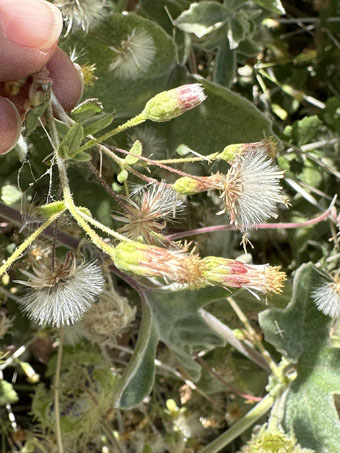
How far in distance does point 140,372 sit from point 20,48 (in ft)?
1.88

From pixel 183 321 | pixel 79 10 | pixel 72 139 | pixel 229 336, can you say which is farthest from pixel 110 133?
pixel 229 336

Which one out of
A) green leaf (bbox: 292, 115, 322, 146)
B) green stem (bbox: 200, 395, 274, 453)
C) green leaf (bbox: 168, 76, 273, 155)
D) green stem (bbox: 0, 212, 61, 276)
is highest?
green stem (bbox: 0, 212, 61, 276)

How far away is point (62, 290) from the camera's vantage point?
0.90 meters

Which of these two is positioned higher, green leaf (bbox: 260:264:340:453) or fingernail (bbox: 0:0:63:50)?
fingernail (bbox: 0:0:63:50)

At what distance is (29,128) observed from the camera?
2.78 ft

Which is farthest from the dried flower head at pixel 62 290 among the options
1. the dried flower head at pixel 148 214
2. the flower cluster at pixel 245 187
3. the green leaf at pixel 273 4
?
the green leaf at pixel 273 4

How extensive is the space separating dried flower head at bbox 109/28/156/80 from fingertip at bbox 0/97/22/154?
321 mm

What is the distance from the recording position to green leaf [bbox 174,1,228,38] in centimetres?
115

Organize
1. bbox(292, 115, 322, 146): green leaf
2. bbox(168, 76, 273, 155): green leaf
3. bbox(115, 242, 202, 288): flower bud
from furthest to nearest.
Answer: bbox(292, 115, 322, 146): green leaf
bbox(168, 76, 273, 155): green leaf
bbox(115, 242, 202, 288): flower bud

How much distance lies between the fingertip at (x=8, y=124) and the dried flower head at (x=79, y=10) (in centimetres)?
21

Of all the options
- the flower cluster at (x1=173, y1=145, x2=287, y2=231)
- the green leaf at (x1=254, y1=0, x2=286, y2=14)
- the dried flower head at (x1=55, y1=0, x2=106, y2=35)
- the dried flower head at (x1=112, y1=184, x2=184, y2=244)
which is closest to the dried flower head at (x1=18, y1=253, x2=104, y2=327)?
the dried flower head at (x1=112, y1=184, x2=184, y2=244)

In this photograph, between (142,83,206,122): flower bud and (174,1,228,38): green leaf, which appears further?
(174,1,228,38): green leaf

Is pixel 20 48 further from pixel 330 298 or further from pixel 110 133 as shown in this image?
pixel 330 298

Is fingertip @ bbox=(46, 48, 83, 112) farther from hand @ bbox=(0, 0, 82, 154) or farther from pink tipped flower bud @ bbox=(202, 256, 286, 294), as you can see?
pink tipped flower bud @ bbox=(202, 256, 286, 294)
